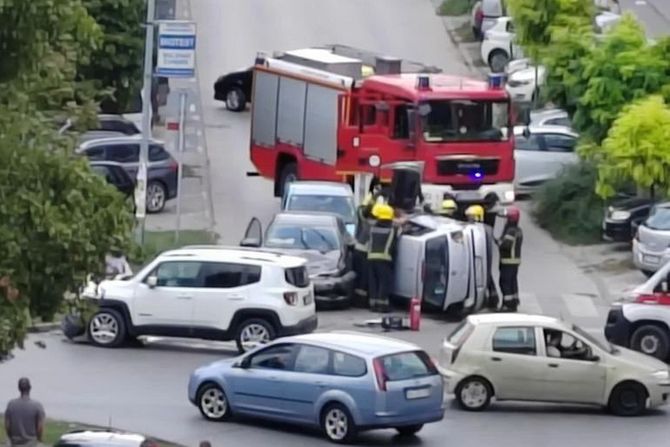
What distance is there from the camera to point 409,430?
87.0 ft

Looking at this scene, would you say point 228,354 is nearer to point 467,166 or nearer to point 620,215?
point 467,166

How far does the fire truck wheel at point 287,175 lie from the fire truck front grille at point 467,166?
431cm

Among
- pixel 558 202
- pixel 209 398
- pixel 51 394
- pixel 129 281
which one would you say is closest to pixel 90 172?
pixel 209 398

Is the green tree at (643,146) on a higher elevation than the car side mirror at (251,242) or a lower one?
higher

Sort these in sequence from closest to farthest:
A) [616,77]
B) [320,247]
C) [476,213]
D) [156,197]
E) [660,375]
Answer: [660,375], [320,247], [476,213], [616,77], [156,197]

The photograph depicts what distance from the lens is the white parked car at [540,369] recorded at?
92.3 feet

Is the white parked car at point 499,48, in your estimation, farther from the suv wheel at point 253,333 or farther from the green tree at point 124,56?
the suv wheel at point 253,333

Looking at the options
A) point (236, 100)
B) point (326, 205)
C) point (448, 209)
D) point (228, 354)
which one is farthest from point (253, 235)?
point (236, 100)

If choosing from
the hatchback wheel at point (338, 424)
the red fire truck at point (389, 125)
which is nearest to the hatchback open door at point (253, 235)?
the red fire truck at point (389, 125)

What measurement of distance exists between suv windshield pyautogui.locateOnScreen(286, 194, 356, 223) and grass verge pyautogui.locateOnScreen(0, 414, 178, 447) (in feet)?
40.9

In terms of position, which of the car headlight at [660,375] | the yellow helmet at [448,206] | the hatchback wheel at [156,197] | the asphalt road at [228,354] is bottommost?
the asphalt road at [228,354]

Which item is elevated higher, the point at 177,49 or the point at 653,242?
the point at 177,49

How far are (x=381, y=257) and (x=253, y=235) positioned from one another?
4.88 m

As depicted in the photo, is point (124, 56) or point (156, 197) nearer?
point (156, 197)
